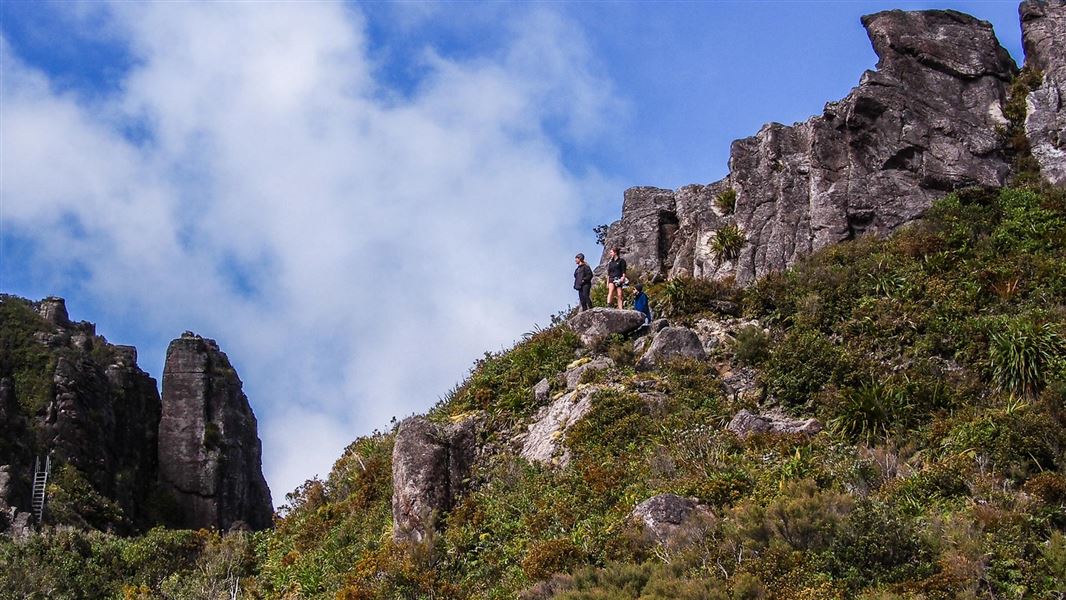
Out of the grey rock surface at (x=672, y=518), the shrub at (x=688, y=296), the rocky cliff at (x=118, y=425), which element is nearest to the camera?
the grey rock surface at (x=672, y=518)

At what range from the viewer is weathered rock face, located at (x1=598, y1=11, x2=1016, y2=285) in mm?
30234

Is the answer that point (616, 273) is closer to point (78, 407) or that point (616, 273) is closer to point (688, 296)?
point (688, 296)

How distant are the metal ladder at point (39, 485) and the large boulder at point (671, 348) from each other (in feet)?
65.2

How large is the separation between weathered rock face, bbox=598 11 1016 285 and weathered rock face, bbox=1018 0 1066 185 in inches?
31.2

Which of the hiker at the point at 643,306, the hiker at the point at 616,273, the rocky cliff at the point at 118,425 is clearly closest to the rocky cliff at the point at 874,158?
the hiker at the point at 643,306

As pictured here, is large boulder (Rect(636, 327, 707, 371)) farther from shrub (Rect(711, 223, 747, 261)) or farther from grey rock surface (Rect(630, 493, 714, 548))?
grey rock surface (Rect(630, 493, 714, 548))

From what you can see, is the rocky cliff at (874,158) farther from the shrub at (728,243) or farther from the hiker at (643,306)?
the hiker at (643,306)

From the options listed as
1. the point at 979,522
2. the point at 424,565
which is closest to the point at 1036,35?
the point at 979,522

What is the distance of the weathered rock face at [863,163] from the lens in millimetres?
30234

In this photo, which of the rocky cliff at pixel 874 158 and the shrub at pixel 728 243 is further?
the shrub at pixel 728 243

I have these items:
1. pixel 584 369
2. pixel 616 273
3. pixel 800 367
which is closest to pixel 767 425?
pixel 800 367

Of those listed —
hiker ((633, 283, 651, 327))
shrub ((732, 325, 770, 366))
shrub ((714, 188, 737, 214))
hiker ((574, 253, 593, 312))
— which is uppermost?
shrub ((714, 188, 737, 214))

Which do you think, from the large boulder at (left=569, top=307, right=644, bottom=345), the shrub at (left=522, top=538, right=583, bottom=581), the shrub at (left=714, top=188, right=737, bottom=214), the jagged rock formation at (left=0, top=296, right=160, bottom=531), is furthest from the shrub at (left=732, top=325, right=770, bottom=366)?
the jagged rock formation at (left=0, top=296, right=160, bottom=531)

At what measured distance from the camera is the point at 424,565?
20.0 m
